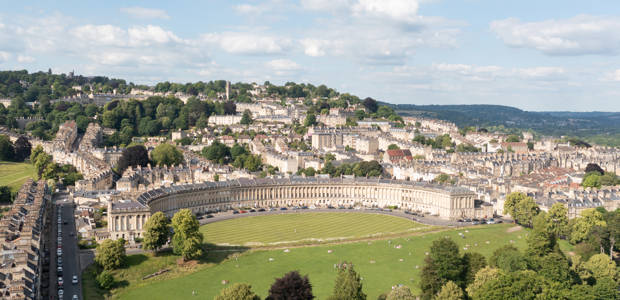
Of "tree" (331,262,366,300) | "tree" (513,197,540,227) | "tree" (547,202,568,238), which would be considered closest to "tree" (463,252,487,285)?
"tree" (331,262,366,300)

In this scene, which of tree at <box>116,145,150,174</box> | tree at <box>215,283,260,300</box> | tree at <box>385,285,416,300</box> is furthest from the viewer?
tree at <box>116,145,150,174</box>

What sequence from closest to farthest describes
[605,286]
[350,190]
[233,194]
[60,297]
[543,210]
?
Result: [60,297], [605,286], [543,210], [233,194], [350,190]

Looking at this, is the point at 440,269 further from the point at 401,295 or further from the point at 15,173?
the point at 15,173

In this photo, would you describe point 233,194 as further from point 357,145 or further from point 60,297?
point 357,145

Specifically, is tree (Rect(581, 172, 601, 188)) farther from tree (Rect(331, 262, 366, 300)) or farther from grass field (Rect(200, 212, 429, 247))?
tree (Rect(331, 262, 366, 300))

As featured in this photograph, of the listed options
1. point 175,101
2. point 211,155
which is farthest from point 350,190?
point 175,101

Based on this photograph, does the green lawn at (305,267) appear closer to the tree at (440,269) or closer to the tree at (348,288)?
the tree at (440,269)

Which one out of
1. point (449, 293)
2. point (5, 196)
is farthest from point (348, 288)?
point (5, 196)
